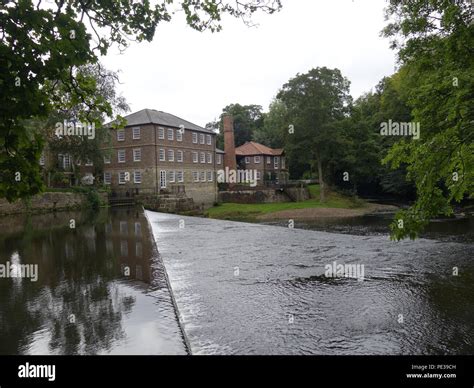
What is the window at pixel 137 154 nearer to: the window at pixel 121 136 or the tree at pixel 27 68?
the window at pixel 121 136

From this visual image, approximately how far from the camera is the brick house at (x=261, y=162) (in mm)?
67062

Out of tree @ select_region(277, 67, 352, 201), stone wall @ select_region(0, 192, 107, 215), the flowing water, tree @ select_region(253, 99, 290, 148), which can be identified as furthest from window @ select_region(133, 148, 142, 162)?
tree @ select_region(253, 99, 290, 148)

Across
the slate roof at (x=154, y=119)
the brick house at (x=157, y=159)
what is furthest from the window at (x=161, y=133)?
the slate roof at (x=154, y=119)

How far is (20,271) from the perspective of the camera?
1112 cm

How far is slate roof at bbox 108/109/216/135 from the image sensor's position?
48.6 m

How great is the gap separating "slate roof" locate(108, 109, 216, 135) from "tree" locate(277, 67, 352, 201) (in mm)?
15290

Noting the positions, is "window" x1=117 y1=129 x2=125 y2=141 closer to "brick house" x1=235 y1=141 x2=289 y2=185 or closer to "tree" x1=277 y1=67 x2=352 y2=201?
"tree" x1=277 y1=67 x2=352 y2=201

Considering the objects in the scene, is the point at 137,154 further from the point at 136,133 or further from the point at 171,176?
the point at 171,176

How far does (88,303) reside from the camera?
319 inches

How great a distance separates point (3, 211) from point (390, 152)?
A: 30.4 metres

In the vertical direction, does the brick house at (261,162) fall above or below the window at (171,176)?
above

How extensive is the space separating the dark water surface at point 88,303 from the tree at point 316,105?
32050 mm
